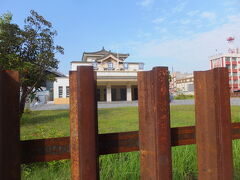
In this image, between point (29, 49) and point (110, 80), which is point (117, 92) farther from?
point (29, 49)

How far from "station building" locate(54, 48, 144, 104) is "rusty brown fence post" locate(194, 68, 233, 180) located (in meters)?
26.3

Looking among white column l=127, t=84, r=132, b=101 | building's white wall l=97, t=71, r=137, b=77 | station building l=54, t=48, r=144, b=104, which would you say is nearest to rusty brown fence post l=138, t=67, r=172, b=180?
station building l=54, t=48, r=144, b=104

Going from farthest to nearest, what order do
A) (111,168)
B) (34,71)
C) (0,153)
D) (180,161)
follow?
(34,71) < (180,161) < (111,168) < (0,153)

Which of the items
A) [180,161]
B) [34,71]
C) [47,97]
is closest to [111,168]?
[180,161]

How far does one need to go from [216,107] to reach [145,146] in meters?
0.42

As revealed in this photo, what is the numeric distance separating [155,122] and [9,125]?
632mm

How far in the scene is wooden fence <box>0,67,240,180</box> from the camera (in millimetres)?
875

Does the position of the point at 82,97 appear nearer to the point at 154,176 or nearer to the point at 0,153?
the point at 0,153

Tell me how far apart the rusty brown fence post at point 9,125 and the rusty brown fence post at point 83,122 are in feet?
0.73

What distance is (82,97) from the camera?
934 mm

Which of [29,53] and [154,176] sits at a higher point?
[29,53]

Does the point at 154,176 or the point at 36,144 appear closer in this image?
the point at 36,144

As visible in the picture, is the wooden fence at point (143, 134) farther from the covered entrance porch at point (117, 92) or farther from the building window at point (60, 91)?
the building window at point (60, 91)

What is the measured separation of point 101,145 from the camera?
1043 millimetres
